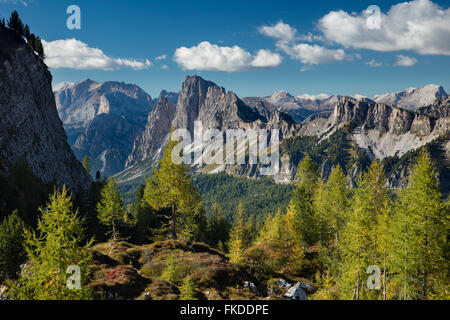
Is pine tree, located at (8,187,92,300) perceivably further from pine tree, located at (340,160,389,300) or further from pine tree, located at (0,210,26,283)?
pine tree, located at (340,160,389,300)

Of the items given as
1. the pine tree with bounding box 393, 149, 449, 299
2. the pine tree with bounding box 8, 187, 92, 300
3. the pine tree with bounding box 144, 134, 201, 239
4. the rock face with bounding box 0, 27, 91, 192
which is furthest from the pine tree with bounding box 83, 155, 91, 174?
the pine tree with bounding box 393, 149, 449, 299

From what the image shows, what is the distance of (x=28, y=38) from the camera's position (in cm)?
10531

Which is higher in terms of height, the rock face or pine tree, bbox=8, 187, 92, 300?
the rock face

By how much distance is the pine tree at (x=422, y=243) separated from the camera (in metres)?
24.0

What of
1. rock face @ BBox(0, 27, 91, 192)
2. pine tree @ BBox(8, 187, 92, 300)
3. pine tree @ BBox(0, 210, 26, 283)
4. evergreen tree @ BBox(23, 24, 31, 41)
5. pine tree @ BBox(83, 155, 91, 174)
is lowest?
pine tree @ BBox(0, 210, 26, 283)

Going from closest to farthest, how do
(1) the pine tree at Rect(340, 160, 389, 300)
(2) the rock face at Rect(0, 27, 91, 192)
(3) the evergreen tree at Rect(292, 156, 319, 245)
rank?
(1) the pine tree at Rect(340, 160, 389, 300) < (3) the evergreen tree at Rect(292, 156, 319, 245) < (2) the rock face at Rect(0, 27, 91, 192)

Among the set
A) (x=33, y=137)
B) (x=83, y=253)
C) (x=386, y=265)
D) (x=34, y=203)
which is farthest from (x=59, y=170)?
(x=386, y=265)

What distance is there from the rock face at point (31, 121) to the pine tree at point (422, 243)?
280ft

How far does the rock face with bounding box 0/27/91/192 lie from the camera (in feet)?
264

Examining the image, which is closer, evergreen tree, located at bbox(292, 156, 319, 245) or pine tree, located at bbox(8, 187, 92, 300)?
pine tree, located at bbox(8, 187, 92, 300)

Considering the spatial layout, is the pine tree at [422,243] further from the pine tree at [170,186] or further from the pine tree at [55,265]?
the pine tree at [170,186]

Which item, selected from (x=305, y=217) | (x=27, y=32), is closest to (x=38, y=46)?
(x=27, y=32)

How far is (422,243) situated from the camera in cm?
2445

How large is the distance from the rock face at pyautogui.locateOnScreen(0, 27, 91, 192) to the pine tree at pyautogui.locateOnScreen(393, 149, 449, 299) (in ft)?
280
